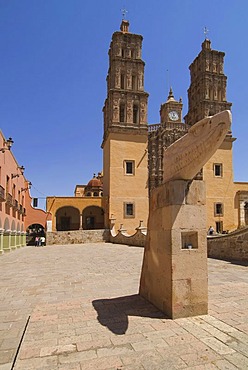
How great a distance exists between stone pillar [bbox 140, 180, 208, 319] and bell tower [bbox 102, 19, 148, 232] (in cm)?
2171

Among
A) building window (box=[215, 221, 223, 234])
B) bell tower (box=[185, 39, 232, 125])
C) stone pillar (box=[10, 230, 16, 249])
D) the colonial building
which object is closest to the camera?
stone pillar (box=[10, 230, 16, 249])

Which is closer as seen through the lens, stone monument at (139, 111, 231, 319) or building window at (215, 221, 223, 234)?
stone monument at (139, 111, 231, 319)

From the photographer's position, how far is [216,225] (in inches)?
1127

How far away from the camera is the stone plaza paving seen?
284 cm

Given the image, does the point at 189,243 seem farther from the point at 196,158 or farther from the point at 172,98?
the point at 172,98

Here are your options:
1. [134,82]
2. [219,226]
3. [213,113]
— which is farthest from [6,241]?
[213,113]

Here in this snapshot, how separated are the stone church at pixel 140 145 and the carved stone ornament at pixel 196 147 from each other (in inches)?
854

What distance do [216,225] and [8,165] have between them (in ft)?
68.5

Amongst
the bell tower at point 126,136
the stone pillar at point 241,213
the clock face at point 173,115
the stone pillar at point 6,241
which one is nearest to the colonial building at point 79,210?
the bell tower at point 126,136

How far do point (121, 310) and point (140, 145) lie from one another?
2405cm

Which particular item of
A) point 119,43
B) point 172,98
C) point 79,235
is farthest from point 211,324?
point 172,98

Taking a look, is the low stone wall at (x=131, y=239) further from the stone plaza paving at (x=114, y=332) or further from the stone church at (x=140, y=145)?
the stone plaza paving at (x=114, y=332)

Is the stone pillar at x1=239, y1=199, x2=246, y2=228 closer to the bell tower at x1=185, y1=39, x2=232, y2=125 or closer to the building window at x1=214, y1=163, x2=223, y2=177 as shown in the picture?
the building window at x1=214, y1=163, x2=223, y2=177

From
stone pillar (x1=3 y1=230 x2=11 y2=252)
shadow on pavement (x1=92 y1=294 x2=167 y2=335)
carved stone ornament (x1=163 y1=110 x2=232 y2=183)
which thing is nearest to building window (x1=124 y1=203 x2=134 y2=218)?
stone pillar (x1=3 y1=230 x2=11 y2=252)
